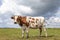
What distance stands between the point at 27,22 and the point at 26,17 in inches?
25.1

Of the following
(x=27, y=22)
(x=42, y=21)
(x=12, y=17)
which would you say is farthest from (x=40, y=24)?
(x=12, y=17)

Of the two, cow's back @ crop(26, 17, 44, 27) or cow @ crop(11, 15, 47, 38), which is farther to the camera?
cow's back @ crop(26, 17, 44, 27)

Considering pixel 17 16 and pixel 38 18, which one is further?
pixel 38 18

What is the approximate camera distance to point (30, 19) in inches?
800

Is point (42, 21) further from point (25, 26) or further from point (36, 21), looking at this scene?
point (25, 26)

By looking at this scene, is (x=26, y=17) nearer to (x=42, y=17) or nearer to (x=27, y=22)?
(x=27, y=22)

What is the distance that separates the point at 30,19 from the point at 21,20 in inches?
41.3

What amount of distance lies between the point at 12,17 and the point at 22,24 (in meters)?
1.41

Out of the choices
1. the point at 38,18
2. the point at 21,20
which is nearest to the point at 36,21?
the point at 38,18

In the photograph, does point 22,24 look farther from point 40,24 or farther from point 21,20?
point 40,24

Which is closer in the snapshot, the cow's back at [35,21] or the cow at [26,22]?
the cow at [26,22]

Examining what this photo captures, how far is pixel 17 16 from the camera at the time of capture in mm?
20000

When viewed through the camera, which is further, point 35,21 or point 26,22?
point 35,21

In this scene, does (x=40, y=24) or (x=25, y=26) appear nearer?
(x=25, y=26)
